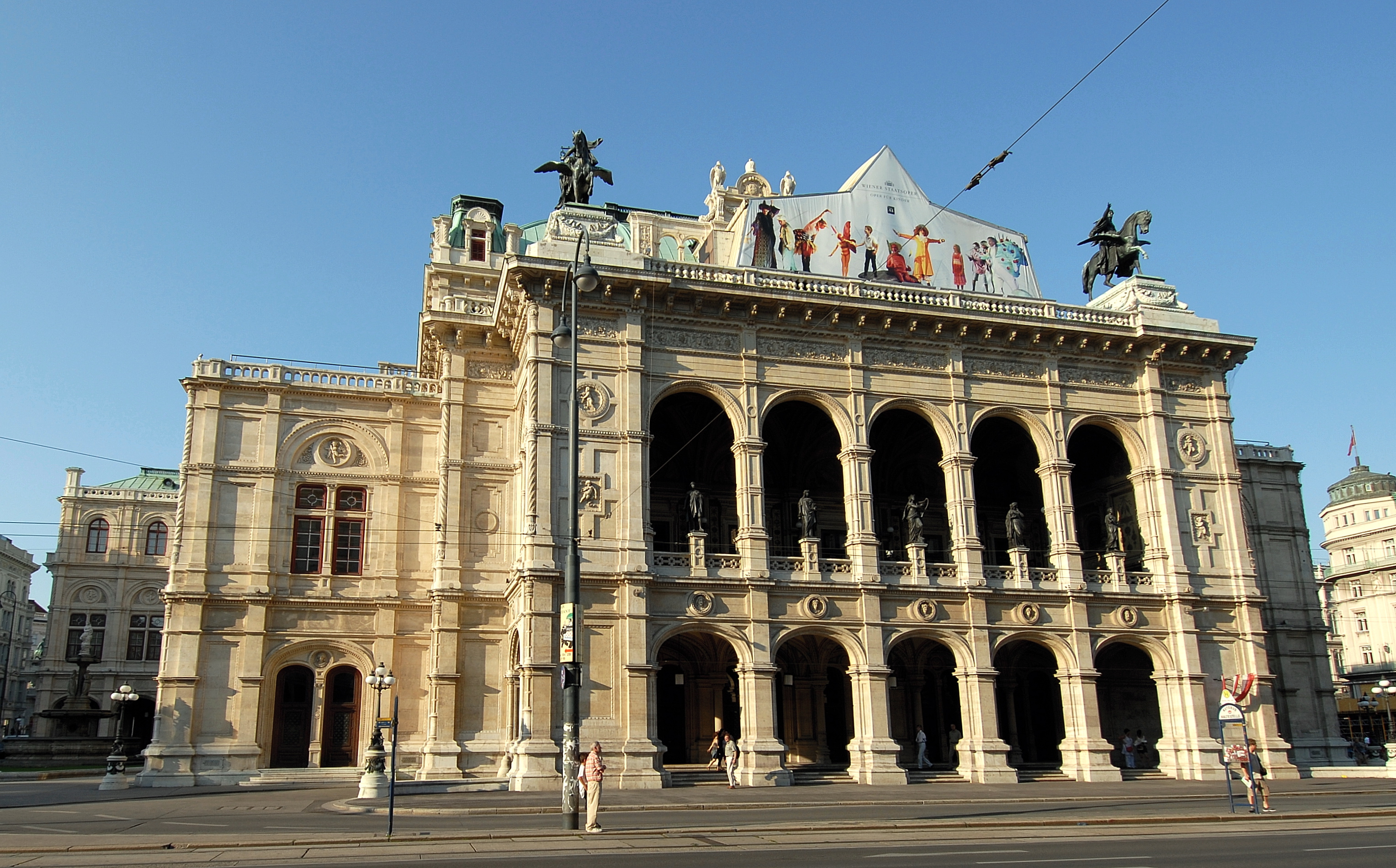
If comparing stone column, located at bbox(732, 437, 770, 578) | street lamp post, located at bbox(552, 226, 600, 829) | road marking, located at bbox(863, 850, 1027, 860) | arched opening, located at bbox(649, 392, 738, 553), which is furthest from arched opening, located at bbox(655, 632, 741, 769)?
road marking, located at bbox(863, 850, 1027, 860)

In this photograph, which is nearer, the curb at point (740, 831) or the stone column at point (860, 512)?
the curb at point (740, 831)

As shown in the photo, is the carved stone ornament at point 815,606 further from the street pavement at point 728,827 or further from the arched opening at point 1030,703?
the arched opening at point 1030,703

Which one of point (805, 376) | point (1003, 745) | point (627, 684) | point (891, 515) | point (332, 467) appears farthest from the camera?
point (891, 515)

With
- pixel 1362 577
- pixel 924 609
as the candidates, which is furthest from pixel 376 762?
pixel 1362 577

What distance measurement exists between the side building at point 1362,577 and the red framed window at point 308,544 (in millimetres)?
71702

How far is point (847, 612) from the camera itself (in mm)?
30047

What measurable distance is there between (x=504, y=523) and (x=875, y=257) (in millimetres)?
15212

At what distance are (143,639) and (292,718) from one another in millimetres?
41796

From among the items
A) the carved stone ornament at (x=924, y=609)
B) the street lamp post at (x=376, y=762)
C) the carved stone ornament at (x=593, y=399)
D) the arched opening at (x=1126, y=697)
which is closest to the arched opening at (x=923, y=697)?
the carved stone ornament at (x=924, y=609)

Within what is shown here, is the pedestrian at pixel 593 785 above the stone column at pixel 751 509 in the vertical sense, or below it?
below

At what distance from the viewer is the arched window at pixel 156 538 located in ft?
227

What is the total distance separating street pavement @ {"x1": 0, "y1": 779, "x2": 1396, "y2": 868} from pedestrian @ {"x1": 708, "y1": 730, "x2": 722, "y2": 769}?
4066 millimetres

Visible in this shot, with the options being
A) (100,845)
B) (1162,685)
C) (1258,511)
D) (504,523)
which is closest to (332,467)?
(504,523)

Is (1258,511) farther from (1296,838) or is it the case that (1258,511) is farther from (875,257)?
(1296,838)
